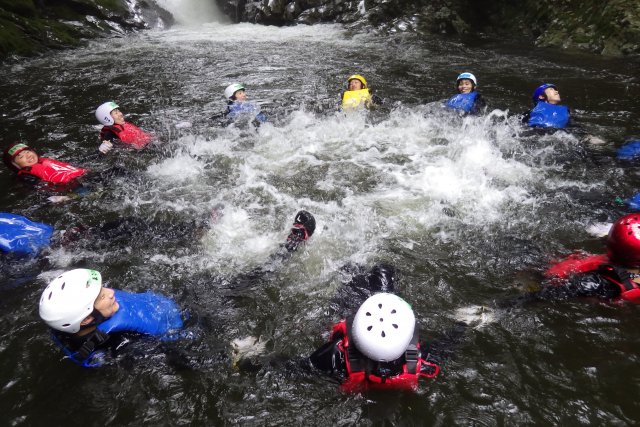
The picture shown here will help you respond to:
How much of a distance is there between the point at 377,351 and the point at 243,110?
22.8 feet

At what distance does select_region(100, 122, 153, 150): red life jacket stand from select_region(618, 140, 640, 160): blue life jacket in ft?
29.5

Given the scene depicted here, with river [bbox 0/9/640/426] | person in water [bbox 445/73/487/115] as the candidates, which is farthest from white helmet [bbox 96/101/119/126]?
person in water [bbox 445/73/487/115]

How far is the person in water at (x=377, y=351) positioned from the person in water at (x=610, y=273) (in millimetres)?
1782

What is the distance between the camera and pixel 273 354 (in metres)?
3.98

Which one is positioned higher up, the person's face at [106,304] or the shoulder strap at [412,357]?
the person's face at [106,304]

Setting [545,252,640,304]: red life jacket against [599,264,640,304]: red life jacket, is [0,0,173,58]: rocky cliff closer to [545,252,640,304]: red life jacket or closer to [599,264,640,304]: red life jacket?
[545,252,640,304]: red life jacket

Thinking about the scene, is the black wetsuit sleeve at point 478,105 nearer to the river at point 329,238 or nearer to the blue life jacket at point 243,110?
the river at point 329,238

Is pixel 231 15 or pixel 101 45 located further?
pixel 231 15

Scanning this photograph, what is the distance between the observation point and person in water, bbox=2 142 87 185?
6.34 meters

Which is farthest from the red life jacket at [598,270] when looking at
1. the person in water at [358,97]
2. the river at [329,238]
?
the person in water at [358,97]

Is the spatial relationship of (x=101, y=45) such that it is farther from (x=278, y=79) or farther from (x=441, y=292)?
(x=441, y=292)

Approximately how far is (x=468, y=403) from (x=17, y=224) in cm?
586

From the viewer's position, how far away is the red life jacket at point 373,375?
326cm

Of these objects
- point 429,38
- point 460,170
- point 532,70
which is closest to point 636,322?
point 460,170
